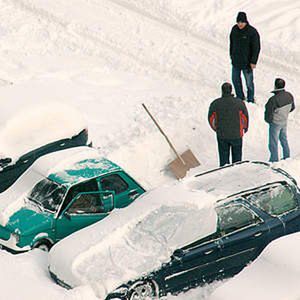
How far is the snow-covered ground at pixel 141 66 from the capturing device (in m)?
15.7

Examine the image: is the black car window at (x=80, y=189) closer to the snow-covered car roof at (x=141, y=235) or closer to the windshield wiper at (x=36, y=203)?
the windshield wiper at (x=36, y=203)

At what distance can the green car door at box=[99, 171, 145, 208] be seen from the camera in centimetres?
1281

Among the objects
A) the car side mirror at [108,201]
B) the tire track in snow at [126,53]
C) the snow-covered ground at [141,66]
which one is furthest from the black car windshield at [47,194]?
the tire track in snow at [126,53]

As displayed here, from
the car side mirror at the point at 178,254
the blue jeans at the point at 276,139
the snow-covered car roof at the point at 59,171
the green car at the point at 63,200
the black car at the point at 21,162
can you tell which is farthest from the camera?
the blue jeans at the point at 276,139

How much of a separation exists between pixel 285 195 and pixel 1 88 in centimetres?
661

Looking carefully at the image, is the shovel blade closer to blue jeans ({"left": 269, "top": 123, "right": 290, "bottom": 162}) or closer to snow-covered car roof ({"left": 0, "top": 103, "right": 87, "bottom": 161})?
blue jeans ({"left": 269, "top": 123, "right": 290, "bottom": 162})

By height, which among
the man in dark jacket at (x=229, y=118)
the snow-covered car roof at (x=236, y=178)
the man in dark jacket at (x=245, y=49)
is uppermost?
the man in dark jacket at (x=245, y=49)

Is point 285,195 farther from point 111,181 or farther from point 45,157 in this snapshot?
point 45,157

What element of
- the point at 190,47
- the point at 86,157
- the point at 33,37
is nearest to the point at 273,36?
the point at 190,47

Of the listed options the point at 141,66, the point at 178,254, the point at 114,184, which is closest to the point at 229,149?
the point at 114,184

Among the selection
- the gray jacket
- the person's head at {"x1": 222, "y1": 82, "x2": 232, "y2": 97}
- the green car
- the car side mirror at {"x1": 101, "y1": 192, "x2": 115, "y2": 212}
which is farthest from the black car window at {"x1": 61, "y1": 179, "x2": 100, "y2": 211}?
the gray jacket

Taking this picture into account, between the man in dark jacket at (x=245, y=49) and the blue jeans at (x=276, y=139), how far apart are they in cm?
250

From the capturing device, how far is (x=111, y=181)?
12883mm

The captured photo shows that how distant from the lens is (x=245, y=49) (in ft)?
55.3
